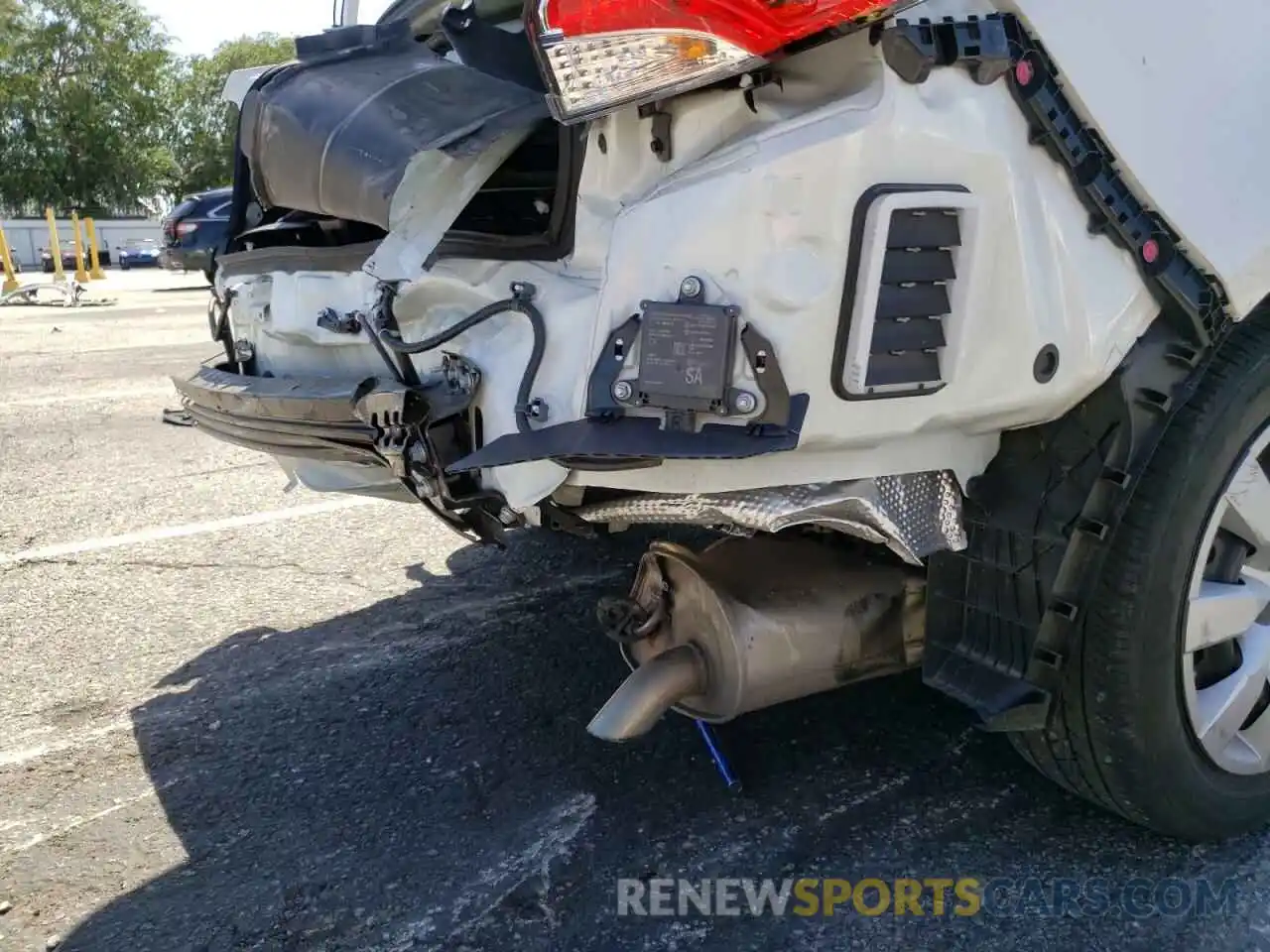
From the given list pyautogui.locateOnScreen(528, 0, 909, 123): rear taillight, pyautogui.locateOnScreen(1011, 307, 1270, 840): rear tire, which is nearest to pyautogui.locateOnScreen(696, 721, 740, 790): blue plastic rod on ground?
pyautogui.locateOnScreen(1011, 307, 1270, 840): rear tire

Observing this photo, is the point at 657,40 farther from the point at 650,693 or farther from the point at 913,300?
the point at 650,693

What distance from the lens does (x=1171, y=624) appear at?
2195mm

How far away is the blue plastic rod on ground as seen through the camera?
2.68 m

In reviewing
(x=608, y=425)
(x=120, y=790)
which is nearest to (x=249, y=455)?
(x=120, y=790)

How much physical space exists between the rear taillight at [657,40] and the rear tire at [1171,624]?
3.45 ft

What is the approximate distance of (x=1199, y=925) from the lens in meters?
2.21

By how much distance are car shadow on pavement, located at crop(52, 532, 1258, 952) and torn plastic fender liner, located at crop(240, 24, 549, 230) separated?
1336 mm

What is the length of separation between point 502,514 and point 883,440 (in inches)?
33.5

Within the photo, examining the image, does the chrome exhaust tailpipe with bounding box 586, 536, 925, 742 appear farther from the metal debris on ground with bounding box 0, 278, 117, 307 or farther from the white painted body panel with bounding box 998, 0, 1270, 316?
the metal debris on ground with bounding box 0, 278, 117, 307

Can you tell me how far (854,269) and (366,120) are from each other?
116 cm

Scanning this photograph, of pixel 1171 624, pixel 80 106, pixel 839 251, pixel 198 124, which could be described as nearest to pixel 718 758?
pixel 1171 624

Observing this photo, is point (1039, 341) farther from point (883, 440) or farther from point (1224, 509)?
point (1224, 509)

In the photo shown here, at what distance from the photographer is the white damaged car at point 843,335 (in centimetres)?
172

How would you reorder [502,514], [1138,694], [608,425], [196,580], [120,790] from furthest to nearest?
[196,580] → [120,790] → [502,514] → [1138,694] → [608,425]
